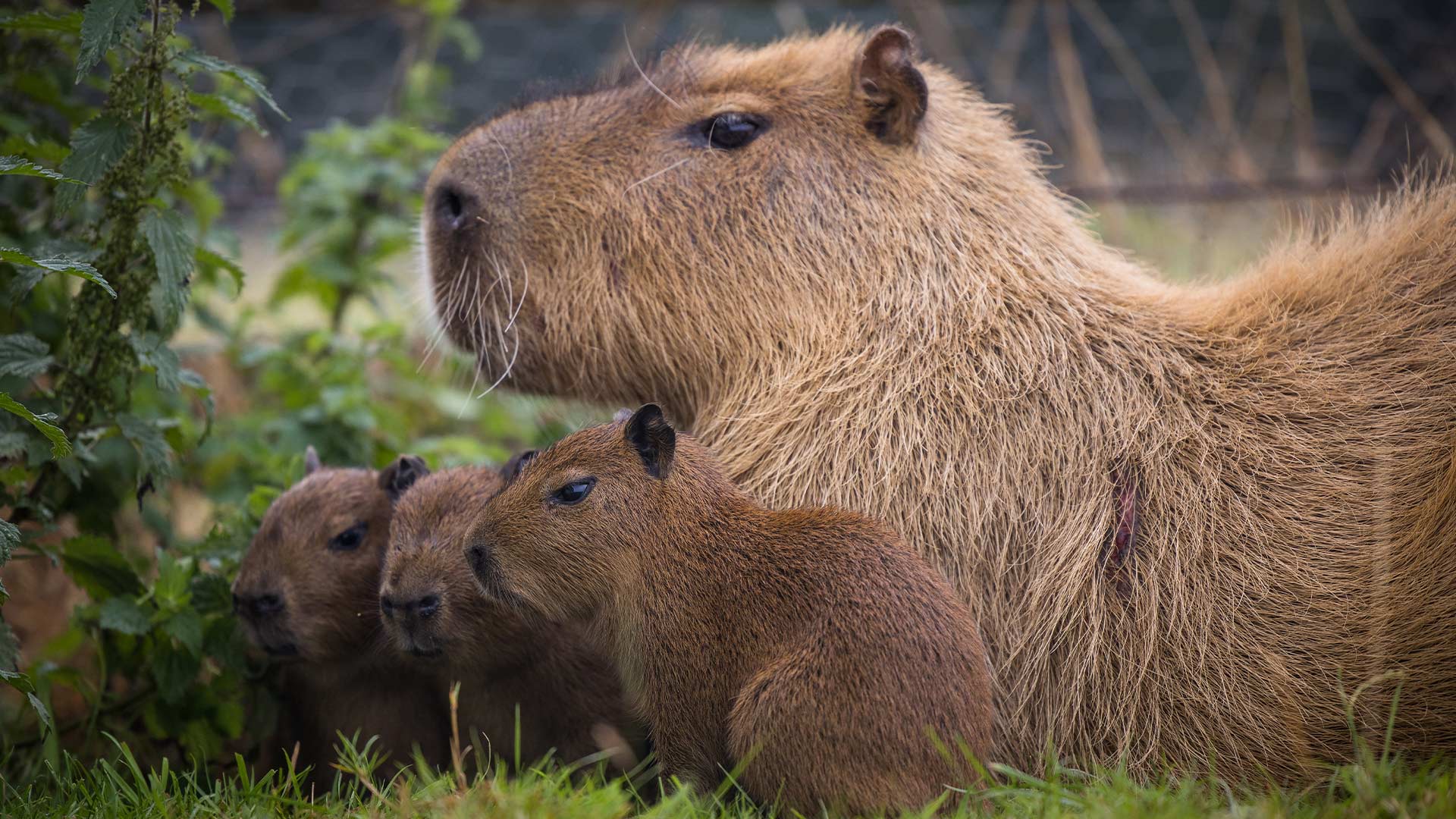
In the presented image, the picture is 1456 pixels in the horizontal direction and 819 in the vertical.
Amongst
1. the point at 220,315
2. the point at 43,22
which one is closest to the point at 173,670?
the point at 43,22

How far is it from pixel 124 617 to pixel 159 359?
24.8 inches

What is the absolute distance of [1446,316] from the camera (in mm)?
2742

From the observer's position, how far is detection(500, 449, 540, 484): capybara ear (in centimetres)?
274

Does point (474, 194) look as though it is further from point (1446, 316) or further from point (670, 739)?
point (1446, 316)

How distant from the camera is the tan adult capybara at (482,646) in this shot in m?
2.80

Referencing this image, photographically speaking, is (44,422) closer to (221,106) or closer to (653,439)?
(221,106)

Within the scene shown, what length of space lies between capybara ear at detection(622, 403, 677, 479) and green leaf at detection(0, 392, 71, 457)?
1.09 metres

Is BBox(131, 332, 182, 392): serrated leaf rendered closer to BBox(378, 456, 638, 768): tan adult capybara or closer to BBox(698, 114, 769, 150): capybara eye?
BBox(378, 456, 638, 768): tan adult capybara

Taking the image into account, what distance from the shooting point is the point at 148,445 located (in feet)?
9.87

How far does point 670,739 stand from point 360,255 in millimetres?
2860

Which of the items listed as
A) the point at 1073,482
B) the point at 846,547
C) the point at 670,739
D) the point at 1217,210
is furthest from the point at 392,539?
the point at 1217,210

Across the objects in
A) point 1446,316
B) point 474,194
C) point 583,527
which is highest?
point 474,194

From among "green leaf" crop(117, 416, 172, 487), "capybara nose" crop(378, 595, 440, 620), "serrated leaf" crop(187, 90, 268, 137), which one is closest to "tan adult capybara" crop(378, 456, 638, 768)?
"capybara nose" crop(378, 595, 440, 620)

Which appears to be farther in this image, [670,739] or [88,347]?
[88,347]
